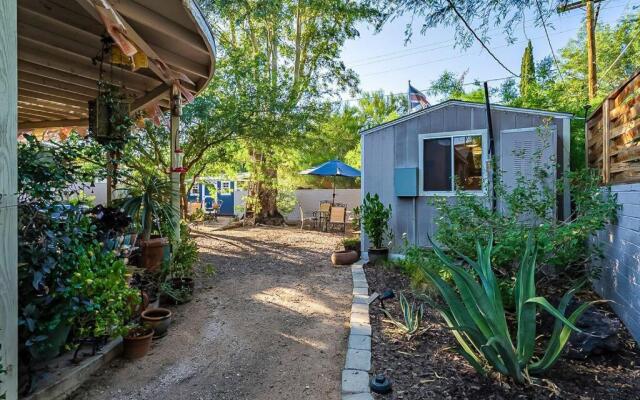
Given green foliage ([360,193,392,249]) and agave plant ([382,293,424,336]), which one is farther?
green foliage ([360,193,392,249])

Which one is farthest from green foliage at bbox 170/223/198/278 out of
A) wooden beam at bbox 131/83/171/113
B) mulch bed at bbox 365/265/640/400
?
mulch bed at bbox 365/265/640/400

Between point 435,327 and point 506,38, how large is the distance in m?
2.95

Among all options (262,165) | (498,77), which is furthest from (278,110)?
(498,77)

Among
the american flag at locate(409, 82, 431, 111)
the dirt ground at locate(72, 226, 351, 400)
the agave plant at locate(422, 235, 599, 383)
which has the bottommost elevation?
the dirt ground at locate(72, 226, 351, 400)

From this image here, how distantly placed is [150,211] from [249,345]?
5.90 ft

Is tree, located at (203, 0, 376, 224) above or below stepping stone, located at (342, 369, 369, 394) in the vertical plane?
above

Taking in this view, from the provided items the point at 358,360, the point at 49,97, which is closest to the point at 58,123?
the point at 49,97

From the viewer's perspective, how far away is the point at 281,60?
1154 centimetres

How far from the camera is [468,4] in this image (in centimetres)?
356

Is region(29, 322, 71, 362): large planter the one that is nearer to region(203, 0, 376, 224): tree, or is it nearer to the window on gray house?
the window on gray house

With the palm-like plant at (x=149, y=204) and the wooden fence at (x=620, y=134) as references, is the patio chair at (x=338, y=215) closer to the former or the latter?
the palm-like plant at (x=149, y=204)

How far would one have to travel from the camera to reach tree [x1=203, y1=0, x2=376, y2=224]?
27.5ft

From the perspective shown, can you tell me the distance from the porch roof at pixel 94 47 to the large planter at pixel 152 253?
5.58 feet

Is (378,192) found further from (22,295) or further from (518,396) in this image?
(22,295)
